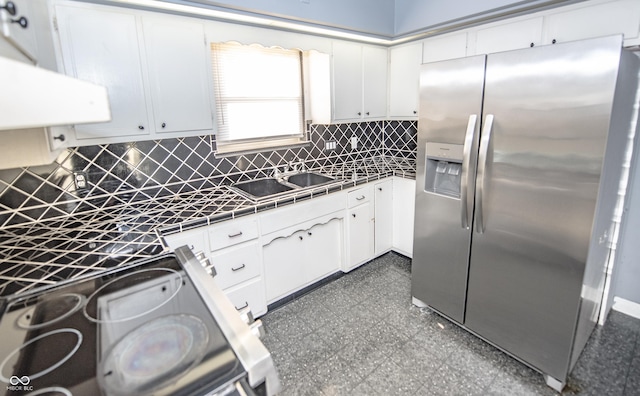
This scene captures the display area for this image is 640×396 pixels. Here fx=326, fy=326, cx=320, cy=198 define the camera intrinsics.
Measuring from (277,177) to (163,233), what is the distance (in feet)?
4.01

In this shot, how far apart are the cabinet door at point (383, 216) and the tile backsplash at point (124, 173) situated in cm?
69

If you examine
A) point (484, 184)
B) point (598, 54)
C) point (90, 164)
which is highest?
point (598, 54)

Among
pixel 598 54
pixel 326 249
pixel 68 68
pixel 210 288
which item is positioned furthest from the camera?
pixel 326 249

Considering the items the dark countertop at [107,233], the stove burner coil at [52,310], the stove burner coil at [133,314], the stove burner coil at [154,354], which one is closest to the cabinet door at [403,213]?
the dark countertop at [107,233]

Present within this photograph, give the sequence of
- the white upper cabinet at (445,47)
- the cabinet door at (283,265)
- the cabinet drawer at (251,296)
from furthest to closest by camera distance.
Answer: the white upper cabinet at (445,47), the cabinet door at (283,265), the cabinet drawer at (251,296)

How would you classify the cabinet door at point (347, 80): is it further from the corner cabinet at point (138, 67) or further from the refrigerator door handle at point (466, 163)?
the refrigerator door handle at point (466, 163)

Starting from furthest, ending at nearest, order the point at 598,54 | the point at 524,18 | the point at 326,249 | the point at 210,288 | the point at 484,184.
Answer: the point at 326,249 < the point at 524,18 < the point at 484,184 < the point at 598,54 < the point at 210,288

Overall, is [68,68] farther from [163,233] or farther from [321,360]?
[321,360]

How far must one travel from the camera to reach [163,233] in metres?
1.75

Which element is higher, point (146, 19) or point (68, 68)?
point (146, 19)

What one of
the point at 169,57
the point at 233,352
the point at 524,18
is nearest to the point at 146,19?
the point at 169,57

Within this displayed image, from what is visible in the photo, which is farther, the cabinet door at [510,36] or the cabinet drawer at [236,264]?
the cabinet door at [510,36]

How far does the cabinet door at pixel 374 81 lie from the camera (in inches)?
120

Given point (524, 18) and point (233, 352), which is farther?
point (524, 18)
